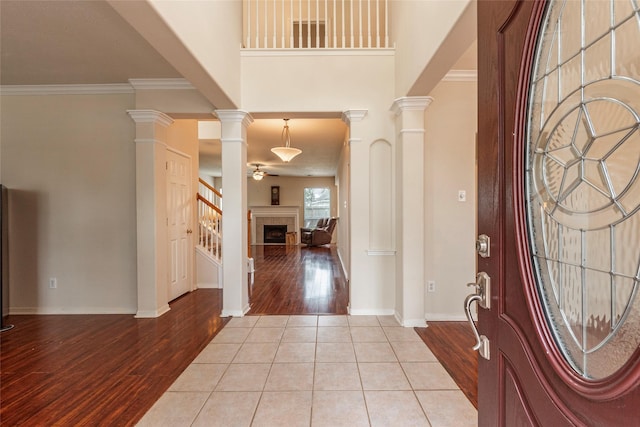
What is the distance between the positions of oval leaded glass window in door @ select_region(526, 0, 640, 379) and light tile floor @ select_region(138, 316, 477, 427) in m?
1.38

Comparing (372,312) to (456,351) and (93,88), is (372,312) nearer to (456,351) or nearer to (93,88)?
(456,351)

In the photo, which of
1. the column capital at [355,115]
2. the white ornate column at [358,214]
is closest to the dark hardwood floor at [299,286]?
the white ornate column at [358,214]

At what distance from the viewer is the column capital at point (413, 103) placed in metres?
2.90

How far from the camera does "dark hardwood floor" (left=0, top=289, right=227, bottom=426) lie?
5.87 feet

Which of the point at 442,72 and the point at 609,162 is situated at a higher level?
the point at 442,72

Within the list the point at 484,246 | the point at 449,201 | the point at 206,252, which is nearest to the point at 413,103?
the point at 449,201

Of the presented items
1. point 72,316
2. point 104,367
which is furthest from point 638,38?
point 72,316

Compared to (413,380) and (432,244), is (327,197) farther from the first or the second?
(413,380)

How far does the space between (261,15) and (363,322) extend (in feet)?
14.3

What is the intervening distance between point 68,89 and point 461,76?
425cm

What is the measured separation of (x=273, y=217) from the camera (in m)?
11.0

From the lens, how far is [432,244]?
10.4 feet

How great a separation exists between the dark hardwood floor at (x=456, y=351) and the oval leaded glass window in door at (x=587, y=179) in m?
1.54

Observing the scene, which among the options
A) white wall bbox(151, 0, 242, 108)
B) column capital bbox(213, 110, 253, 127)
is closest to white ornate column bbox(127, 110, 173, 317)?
column capital bbox(213, 110, 253, 127)
